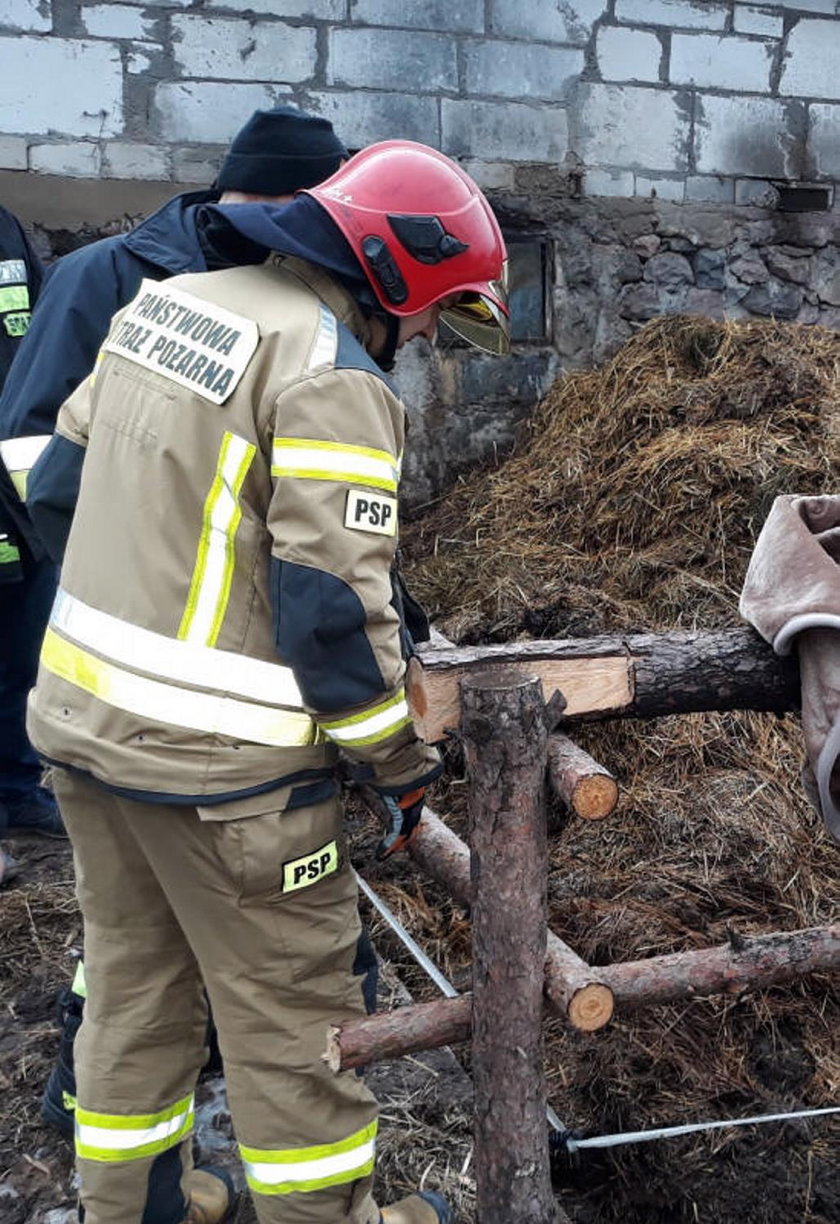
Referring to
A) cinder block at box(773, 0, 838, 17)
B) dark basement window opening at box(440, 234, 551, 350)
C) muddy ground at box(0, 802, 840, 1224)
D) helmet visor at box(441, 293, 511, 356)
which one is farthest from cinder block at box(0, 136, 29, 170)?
cinder block at box(773, 0, 838, 17)

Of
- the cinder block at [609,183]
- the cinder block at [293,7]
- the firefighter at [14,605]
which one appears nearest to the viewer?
the firefighter at [14,605]

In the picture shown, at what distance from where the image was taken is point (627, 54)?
596 centimetres

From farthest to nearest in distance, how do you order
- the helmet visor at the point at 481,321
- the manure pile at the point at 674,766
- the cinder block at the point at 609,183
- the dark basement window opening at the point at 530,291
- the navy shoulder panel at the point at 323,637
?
the dark basement window opening at the point at 530,291
the cinder block at the point at 609,183
the manure pile at the point at 674,766
the helmet visor at the point at 481,321
the navy shoulder panel at the point at 323,637

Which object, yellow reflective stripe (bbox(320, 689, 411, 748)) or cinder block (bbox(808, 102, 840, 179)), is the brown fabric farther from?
cinder block (bbox(808, 102, 840, 179))

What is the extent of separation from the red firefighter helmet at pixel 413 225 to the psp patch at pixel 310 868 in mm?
907

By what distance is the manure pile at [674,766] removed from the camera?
2752 millimetres

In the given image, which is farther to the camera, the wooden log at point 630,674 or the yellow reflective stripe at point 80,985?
the yellow reflective stripe at point 80,985

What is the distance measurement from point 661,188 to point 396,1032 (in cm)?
531

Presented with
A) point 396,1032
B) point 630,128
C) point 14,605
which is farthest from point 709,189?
point 396,1032

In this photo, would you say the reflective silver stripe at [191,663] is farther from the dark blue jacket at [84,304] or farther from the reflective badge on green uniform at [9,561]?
the reflective badge on green uniform at [9,561]

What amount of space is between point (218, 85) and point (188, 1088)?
4.71 metres

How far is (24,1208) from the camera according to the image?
2363 millimetres

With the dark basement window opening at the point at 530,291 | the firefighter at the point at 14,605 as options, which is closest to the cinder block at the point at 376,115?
the dark basement window opening at the point at 530,291

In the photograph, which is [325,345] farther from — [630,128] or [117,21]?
[630,128]
